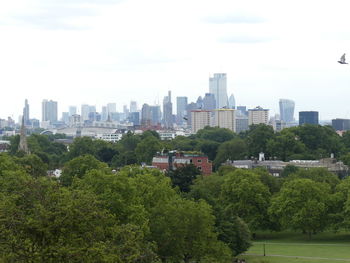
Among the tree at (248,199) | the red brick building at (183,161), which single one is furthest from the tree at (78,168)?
the red brick building at (183,161)

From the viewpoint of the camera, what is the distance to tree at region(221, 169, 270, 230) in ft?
222

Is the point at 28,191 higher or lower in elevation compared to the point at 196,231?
higher

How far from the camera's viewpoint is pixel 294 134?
133 meters

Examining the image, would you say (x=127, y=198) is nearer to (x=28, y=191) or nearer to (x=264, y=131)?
(x=28, y=191)

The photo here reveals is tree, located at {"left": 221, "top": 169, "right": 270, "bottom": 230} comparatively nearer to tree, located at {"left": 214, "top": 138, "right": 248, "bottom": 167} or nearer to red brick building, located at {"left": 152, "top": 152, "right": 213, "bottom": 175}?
red brick building, located at {"left": 152, "top": 152, "right": 213, "bottom": 175}

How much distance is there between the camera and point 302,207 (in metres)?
65.1

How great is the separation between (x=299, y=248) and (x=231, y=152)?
6585 cm

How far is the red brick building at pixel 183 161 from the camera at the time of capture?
9944 centimetres

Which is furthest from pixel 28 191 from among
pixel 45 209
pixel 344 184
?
pixel 344 184

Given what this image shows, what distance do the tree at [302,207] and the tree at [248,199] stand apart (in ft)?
4.51

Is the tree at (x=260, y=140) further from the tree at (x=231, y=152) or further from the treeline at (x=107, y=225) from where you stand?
the treeline at (x=107, y=225)

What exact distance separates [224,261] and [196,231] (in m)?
2.18

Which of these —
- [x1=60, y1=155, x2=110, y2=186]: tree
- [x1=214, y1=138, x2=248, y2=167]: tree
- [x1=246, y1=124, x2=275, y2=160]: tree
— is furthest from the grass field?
[x1=246, y1=124, x2=275, y2=160]: tree

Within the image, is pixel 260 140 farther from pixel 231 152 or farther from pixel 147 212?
pixel 147 212
